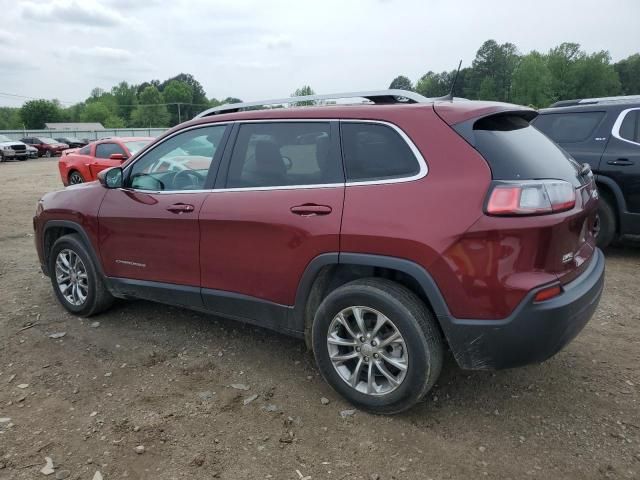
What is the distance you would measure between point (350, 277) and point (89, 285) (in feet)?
8.12

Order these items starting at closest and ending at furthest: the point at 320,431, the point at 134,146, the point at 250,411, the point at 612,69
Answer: the point at 320,431
the point at 250,411
the point at 134,146
the point at 612,69

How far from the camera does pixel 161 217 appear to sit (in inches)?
146

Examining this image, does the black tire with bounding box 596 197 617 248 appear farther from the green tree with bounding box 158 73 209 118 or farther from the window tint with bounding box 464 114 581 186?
the green tree with bounding box 158 73 209 118

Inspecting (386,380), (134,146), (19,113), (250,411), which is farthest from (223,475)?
(19,113)

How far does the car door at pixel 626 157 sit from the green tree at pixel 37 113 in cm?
10963

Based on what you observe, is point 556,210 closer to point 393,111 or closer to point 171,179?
point 393,111

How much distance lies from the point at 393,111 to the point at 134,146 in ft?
35.0

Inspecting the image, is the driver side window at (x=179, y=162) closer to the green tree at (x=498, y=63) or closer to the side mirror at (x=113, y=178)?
the side mirror at (x=113, y=178)

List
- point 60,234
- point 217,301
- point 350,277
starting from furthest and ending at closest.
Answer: point 60,234
point 217,301
point 350,277

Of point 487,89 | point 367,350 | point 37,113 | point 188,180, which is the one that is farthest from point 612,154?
point 37,113

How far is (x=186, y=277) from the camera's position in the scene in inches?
146

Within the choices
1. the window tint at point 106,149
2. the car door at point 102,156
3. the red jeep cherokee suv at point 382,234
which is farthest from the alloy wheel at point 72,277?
the window tint at point 106,149

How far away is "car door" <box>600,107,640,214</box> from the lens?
5719 millimetres

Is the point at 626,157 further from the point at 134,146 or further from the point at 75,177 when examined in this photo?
the point at 75,177
